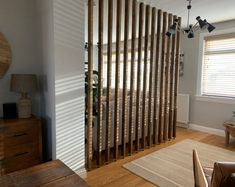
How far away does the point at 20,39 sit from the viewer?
2473mm

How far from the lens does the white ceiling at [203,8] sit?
10.2 feet

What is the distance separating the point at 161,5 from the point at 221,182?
9.68 feet

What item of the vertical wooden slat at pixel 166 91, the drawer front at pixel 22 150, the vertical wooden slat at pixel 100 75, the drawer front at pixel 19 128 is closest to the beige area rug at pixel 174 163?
the vertical wooden slat at pixel 166 91

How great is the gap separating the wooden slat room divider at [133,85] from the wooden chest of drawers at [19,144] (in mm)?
692

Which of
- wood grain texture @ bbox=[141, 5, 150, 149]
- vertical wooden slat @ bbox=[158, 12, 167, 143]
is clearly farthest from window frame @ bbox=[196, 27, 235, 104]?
wood grain texture @ bbox=[141, 5, 150, 149]

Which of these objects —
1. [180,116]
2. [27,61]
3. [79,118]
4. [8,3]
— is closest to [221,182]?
[79,118]

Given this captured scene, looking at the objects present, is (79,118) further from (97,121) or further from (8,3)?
(8,3)

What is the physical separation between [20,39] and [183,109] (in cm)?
392

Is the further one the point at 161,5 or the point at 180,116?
the point at 180,116

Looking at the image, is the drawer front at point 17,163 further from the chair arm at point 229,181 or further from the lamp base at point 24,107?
the chair arm at point 229,181

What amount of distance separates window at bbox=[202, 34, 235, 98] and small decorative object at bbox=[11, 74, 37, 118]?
3.82 metres

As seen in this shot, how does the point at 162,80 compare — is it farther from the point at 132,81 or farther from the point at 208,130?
the point at 208,130

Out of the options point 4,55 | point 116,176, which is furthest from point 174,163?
point 4,55

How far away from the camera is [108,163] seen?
3021mm
